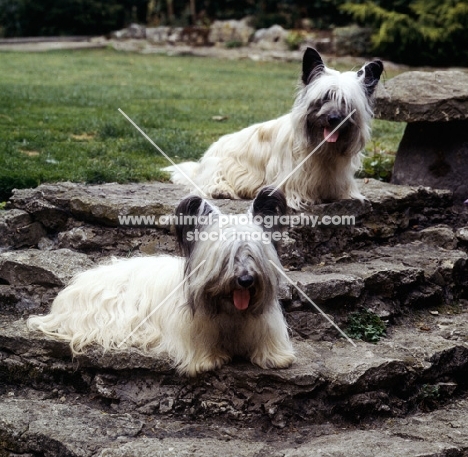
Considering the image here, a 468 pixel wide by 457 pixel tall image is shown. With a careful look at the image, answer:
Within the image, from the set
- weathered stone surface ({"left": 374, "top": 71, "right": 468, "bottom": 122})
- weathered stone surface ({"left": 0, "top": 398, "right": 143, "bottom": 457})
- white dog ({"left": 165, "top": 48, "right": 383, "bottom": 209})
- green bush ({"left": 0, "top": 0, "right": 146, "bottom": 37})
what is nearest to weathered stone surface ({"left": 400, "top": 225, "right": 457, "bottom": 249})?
white dog ({"left": 165, "top": 48, "right": 383, "bottom": 209})

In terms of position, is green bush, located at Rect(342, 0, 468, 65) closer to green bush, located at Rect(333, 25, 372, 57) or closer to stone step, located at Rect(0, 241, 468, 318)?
green bush, located at Rect(333, 25, 372, 57)

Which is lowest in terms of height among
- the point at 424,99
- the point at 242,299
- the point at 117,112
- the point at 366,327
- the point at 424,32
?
the point at 366,327

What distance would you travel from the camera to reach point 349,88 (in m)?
6.58

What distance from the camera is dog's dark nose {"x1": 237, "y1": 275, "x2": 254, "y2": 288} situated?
4.70 m

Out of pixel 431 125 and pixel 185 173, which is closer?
pixel 185 173

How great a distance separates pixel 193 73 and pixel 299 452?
13885mm

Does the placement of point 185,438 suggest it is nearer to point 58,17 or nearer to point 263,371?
point 263,371

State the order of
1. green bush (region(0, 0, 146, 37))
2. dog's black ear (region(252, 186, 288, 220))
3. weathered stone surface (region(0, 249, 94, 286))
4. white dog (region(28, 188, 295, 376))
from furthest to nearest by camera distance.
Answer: green bush (region(0, 0, 146, 37)), weathered stone surface (region(0, 249, 94, 286)), dog's black ear (region(252, 186, 288, 220)), white dog (region(28, 188, 295, 376))

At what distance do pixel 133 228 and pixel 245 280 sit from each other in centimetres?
229

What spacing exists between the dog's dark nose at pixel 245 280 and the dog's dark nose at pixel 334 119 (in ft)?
7.33

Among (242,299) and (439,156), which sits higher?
(439,156)

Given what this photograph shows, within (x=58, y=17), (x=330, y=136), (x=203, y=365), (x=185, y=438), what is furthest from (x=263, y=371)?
(x=58, y=17)

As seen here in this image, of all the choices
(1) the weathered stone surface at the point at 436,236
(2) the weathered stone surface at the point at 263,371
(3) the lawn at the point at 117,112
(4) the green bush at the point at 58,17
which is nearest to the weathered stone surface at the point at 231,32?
(3) the lawn at the point at 117,112

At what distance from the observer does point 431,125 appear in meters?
8.40
